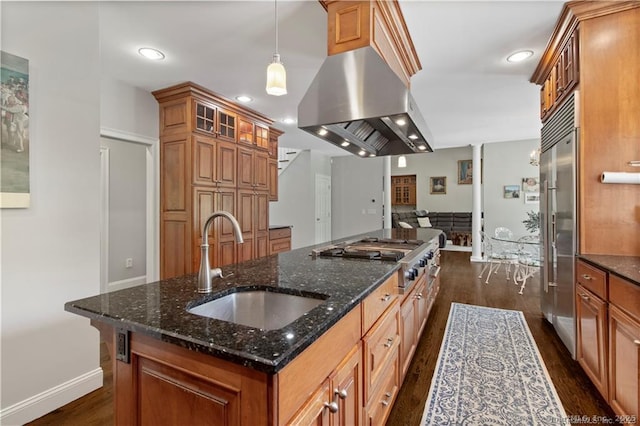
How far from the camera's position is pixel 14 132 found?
5.56 feet

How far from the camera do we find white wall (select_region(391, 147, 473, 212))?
9.88 m

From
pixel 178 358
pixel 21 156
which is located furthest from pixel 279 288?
pixel 21 156

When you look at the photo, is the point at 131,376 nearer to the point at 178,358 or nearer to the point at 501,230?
the point at 178,358

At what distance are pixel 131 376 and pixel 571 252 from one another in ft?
9.24

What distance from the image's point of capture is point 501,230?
5352 millimetres

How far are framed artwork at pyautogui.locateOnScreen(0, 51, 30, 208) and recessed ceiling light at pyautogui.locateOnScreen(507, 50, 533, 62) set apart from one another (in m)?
3.59

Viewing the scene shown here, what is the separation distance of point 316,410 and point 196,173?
9.62 ft

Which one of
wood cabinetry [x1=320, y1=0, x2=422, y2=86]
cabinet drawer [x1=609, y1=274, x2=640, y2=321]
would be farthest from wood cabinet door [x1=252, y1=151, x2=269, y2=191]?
cabinet drawer [x1=609, y1=274, x2=640, y2=321]

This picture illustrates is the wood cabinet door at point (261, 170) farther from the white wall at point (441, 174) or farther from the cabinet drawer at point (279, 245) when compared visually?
the white wall at point (441, 174)

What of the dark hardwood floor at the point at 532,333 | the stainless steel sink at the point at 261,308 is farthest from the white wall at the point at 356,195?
the stainless steel sink at the point at 261,308

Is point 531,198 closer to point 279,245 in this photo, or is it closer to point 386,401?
point 279,245

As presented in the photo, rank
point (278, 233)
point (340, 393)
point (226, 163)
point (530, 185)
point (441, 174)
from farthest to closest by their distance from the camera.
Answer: point (441, 174), point (530, 185), point (278, 233), point (226, 163), point (340, 393)

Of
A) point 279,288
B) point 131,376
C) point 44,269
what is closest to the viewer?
point 131,376

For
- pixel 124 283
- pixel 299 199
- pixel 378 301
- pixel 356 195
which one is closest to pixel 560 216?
pixel 378 301
